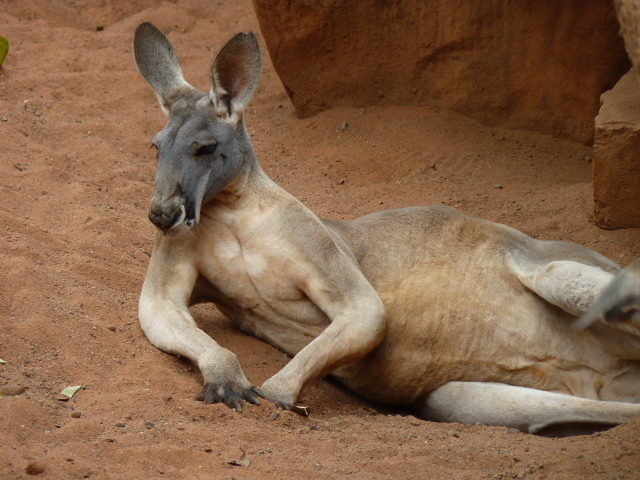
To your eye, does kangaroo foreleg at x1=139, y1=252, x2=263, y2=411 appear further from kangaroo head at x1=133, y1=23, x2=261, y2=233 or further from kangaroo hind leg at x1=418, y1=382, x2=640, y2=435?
kangaroo hind leg at x1=418, y1=382, x2=640, y2=435

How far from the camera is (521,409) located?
468 centimetres

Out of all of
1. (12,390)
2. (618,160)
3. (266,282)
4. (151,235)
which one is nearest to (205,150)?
(266,282)

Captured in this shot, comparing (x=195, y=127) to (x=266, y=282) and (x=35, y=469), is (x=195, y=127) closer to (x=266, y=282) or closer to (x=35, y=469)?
(x=266, y=282)

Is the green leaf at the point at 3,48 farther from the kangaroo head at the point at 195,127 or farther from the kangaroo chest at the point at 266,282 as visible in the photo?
the kangaroo chest at the point at 266,282

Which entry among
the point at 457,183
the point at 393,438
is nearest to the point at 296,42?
the point at 457,183

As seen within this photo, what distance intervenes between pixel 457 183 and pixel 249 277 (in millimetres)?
3098

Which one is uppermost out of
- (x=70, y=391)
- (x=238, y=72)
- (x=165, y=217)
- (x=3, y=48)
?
(x=3, y=48)

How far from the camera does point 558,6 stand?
7.55m

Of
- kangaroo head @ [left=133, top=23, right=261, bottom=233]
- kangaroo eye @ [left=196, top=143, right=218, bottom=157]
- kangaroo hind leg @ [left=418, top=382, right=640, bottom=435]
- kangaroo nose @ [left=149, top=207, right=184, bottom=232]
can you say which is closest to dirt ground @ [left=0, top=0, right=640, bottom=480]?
kangaroo hind leg @ [left=418, top=382, right=640, bottom=435]

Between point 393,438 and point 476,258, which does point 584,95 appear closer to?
point 476,258

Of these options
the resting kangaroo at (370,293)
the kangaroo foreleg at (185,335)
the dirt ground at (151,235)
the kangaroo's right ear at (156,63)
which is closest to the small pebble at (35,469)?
the dirt ground at (151,235)

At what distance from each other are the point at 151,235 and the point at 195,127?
5.81 feet

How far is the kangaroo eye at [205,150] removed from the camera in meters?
4.66

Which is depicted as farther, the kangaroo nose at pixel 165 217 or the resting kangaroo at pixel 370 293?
the resting kangaroo at pixel 370 293
